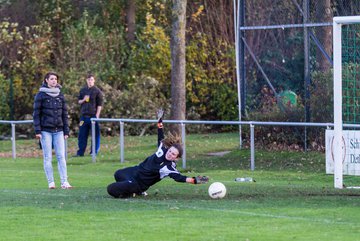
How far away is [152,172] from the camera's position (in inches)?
576

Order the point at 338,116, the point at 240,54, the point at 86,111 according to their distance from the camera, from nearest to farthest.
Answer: the point at 338,116 < the point at 240,54 < the point at 86,111

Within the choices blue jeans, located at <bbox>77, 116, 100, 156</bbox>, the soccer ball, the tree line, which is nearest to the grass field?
the soccer ball

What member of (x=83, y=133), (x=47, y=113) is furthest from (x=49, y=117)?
(x=83, y=133)

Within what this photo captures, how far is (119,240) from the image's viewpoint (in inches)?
422

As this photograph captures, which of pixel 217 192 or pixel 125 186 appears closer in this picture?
pixel 217 192

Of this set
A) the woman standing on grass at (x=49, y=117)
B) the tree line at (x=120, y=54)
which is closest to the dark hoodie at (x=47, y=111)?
the woman standing on grass at (x=49, y=117)

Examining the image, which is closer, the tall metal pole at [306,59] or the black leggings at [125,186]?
the black leggings at [125,186]

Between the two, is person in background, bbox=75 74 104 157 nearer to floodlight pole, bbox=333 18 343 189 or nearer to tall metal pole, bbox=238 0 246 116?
tall metal pole, bbox=238 0 246 116

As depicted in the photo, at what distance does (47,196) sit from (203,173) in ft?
17.7

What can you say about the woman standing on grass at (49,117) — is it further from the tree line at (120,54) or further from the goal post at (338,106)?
the tree line at (120,54)

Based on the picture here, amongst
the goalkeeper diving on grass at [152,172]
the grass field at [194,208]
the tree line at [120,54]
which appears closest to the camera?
the grass field at [194,208]

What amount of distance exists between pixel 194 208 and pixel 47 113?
165 inches

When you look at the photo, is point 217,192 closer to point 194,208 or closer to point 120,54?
point 194,208

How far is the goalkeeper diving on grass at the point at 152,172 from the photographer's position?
47.3ft
